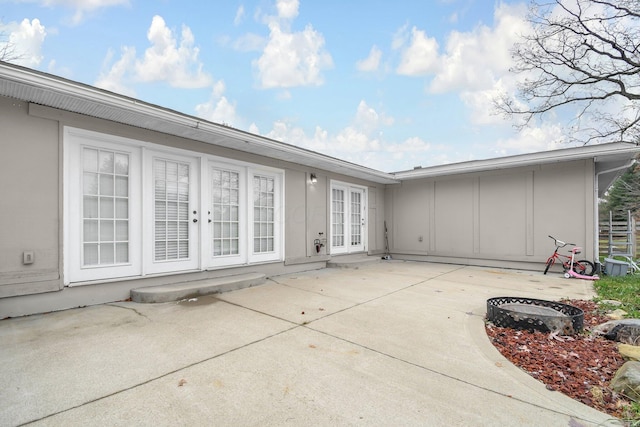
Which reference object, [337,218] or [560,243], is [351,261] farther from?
[560,243]

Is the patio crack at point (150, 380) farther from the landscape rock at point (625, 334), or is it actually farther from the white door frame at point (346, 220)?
the white door frame at point (346, 220)

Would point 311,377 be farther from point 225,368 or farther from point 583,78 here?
point 583,78

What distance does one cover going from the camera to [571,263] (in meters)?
6.16

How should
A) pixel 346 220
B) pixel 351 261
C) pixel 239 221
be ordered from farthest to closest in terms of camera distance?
pixel 346 220 → pixel 351 261 → pixel 239 221

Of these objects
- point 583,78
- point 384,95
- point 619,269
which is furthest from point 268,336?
point 384,95

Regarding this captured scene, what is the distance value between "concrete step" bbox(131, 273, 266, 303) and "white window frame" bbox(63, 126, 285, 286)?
0.31 m

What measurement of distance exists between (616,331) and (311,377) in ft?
9.49

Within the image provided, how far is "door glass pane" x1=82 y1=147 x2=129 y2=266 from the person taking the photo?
3.79 m

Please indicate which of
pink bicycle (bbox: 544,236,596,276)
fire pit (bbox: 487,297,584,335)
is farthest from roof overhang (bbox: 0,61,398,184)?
pink bicycle (bbox: 544,236,596,276)

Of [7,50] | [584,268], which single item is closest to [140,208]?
[584,268]

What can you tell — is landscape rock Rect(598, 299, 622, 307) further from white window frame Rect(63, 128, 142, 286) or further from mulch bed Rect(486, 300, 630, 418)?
white window frame Rect(63, 128, 142, 286)

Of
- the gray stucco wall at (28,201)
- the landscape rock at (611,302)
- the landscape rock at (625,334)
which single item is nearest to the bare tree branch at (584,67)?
the landscape rock at (611,302)

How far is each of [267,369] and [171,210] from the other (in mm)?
3361

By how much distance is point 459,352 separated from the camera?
8.16 feet
